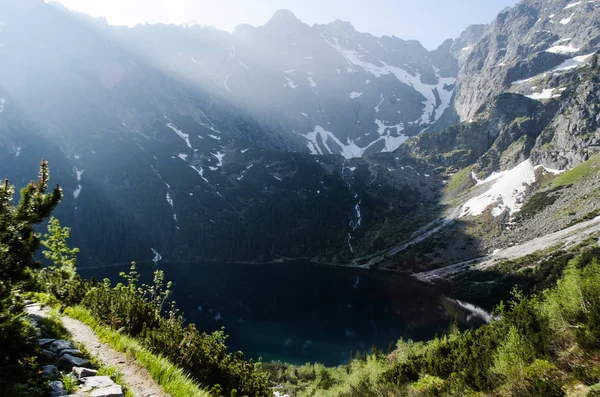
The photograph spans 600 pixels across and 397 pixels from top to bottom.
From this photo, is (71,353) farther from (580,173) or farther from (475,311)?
(580,173)

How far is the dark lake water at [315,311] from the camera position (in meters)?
81.9

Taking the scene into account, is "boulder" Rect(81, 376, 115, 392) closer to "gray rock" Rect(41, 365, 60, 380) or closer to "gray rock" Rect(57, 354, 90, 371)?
"gray rock" Rect(41, 365, 60, 380)

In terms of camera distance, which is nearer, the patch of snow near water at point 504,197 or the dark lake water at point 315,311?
the dark lake water at point 315,311

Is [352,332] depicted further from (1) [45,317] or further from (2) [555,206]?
(2) [555,206]

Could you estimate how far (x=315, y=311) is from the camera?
4171 inches

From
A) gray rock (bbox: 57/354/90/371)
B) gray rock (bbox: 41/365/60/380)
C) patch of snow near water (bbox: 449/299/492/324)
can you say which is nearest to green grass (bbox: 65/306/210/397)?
gray rock (bbox: 57/354/90/371)

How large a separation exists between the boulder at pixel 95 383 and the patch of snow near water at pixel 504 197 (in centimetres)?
19235

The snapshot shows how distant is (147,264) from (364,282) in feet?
446

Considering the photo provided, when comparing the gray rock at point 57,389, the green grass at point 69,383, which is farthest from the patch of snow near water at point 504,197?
the gray rock at point 57,389

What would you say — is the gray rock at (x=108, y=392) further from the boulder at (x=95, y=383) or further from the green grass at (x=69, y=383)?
the green grass at (x=69, y=383)

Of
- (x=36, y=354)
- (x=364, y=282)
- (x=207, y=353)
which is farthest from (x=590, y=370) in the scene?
(x=364, y=282)

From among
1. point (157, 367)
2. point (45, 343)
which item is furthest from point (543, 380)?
point (45, 343)

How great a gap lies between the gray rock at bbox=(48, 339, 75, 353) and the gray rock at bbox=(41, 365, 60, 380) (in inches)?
43.8

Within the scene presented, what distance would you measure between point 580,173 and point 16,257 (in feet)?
697
